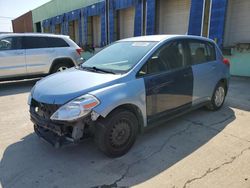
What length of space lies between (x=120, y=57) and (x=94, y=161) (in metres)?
1.78

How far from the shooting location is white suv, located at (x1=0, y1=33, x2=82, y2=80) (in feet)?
26.2

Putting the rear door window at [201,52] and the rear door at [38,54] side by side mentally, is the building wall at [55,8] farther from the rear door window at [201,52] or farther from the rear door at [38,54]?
the rear door window at [201,52]

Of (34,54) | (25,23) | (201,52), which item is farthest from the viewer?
(25,23)

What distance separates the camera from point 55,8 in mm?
24859

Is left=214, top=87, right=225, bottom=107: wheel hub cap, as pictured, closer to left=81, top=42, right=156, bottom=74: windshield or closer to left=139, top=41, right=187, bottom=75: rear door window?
left=139, top=41, right=187, bottom=75: rear door window

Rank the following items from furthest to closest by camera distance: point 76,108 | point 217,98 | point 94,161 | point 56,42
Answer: point 56,42 → point 217,98 → point 94,161 → point 76,108

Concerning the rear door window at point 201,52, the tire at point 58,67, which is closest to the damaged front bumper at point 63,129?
the rear door window at point 201,52

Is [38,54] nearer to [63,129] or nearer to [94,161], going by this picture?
[63,129]

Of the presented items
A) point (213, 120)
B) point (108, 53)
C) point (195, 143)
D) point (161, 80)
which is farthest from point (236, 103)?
point (108, 53)

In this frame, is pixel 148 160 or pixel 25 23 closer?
pixel 148 160

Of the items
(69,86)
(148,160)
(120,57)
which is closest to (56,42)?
(120,57)


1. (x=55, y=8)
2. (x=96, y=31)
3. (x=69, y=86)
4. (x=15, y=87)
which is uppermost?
(x=55, y=8)

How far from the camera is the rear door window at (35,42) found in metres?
8.33

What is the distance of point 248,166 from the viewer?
319 centimetres
